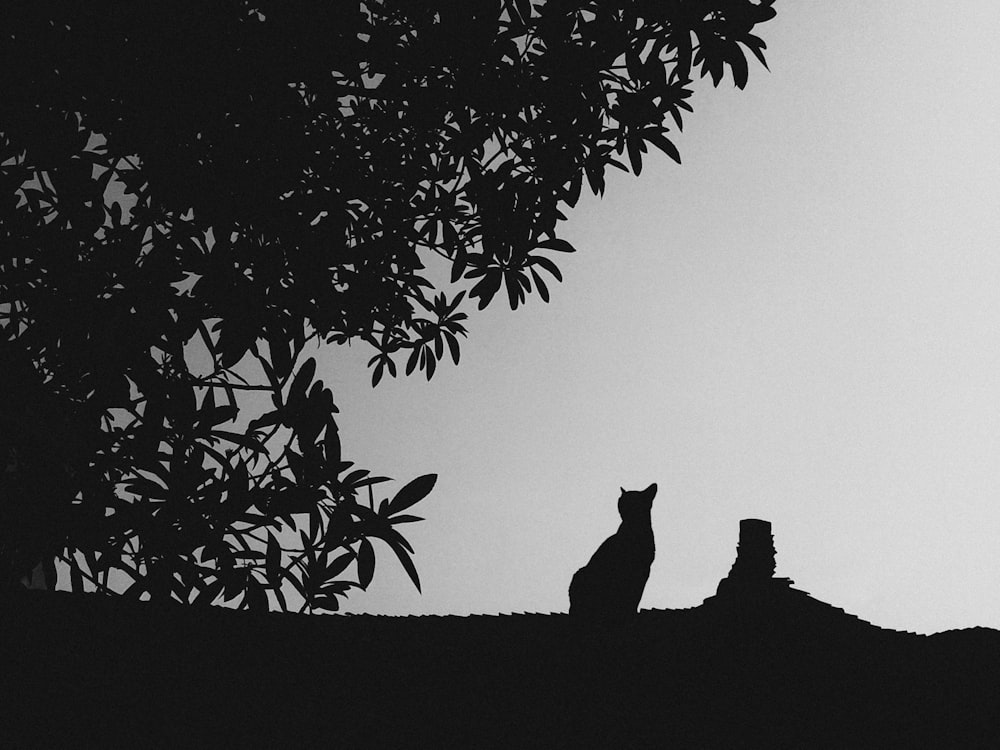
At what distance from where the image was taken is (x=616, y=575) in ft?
17.5

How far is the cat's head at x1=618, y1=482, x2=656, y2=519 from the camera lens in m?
5.65

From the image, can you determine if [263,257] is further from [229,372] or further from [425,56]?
[425,56]

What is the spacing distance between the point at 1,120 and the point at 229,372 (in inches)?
58.4

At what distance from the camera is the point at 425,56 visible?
14.8ft

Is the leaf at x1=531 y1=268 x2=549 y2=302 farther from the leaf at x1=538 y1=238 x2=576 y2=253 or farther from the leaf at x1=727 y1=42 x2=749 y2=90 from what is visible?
the leaf at x1=727 y1=42 x2=749 y2=90

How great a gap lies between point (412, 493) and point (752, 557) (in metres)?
5.91

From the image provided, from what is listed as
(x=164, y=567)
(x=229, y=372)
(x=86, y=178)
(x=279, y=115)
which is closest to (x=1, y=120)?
(x=86, y=178)

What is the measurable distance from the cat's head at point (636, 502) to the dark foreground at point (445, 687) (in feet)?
2.51

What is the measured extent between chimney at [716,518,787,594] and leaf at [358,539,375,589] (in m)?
5.76

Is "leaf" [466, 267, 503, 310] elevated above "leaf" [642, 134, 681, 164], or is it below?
below

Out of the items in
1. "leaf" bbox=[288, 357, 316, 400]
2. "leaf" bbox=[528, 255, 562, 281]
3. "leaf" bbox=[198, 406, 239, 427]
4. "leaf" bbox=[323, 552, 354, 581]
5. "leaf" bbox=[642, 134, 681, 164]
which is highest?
"leaf" bbox=[642, 134, 681, 164]

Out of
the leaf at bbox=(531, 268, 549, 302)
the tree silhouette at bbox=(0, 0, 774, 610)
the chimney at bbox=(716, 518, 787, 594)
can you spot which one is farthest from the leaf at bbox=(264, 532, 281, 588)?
the chimney at bbox=(716, 518, 787, 594)

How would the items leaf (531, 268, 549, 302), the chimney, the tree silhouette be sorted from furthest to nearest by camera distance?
the chimney
leaf (531, 268, 549, 302)
the tree silhouette

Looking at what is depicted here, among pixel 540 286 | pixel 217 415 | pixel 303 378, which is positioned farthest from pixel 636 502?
pixel 217 415
